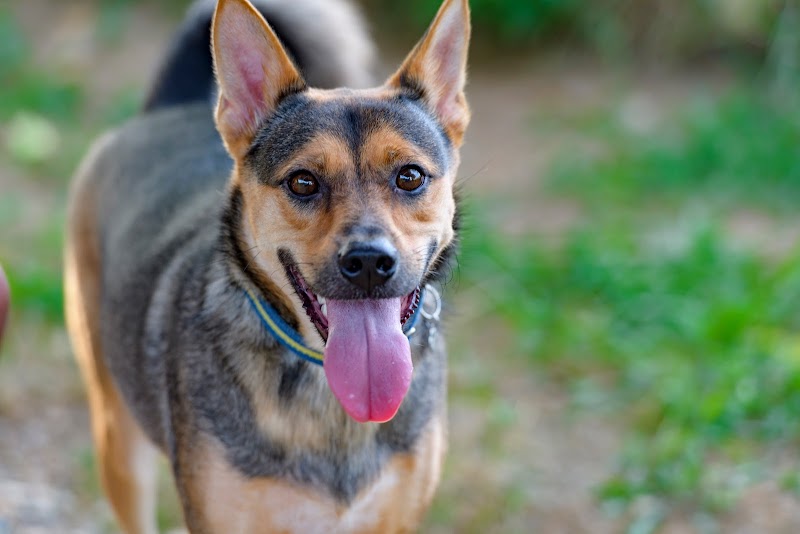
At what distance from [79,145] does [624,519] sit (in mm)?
5140

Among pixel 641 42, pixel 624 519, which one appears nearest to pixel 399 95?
pixel 624 519

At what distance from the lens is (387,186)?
278 cm

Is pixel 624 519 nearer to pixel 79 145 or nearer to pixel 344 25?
pixel 344 25

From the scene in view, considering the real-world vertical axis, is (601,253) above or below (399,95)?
below

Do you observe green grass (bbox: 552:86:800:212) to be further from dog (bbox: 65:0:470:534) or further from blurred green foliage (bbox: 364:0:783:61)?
dog (bbox: 65:0:470:534)

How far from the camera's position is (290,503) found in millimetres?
2812

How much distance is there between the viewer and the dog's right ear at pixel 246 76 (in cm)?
288

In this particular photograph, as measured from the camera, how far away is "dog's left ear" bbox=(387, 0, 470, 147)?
9.84 ft

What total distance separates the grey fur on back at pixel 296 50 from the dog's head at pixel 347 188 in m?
1.01

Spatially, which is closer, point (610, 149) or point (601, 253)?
point (601, 253)

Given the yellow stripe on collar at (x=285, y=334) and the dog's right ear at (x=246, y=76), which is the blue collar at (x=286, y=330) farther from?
the dog's right ear at (x=246, y=76)

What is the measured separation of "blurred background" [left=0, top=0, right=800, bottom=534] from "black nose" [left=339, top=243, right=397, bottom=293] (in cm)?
61

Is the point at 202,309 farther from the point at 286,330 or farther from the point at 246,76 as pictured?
the point at 246,76

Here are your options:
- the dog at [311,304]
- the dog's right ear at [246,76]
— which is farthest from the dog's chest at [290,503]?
the dog's right ear at [246,76]
